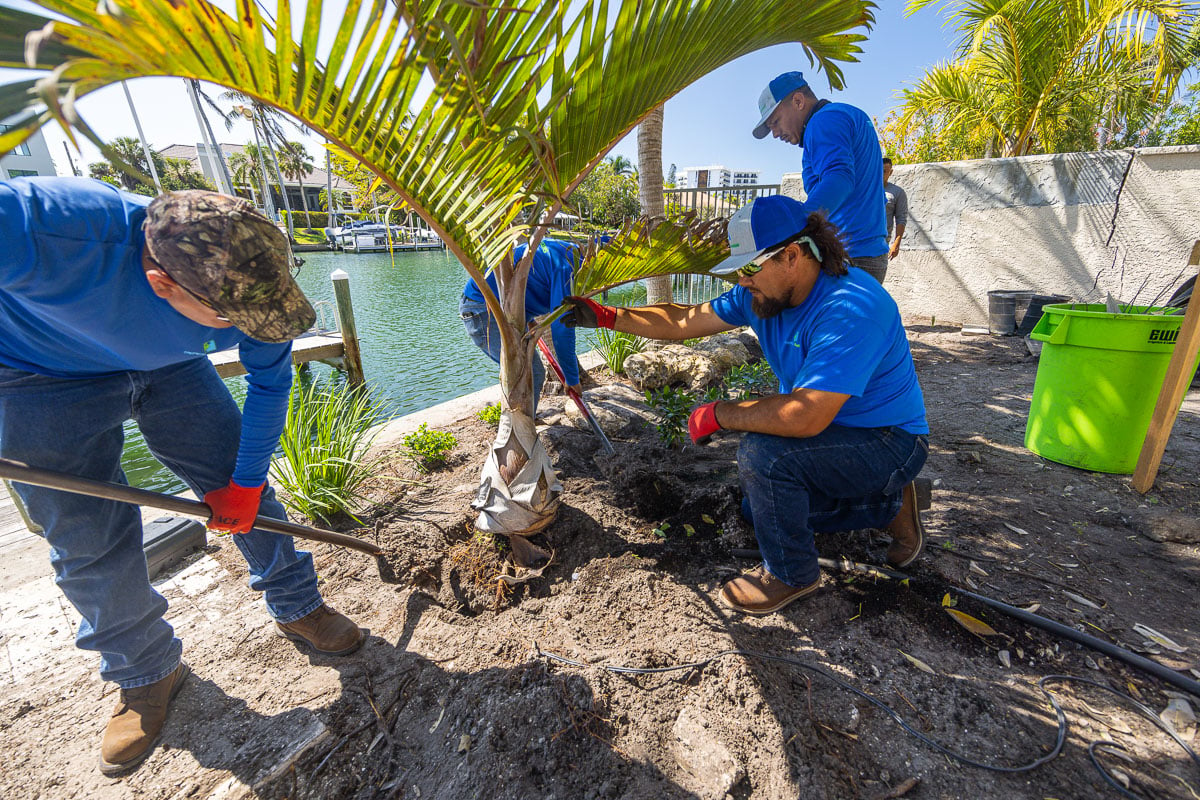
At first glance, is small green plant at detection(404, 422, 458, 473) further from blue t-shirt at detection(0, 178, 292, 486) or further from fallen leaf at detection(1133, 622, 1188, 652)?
fallen leaf at detection(1133, 622, 1188, 652)

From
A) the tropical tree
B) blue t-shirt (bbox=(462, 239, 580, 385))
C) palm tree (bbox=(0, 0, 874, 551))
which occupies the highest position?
the tropical tree

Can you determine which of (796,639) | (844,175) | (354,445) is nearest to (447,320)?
(354,445)

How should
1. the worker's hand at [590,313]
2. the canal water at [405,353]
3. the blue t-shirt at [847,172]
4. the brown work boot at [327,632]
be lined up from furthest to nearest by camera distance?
1. the canal water at [405,353]
2. the blue t-shirt at [847,172]
3. the worker's hand at [590,313]
4. the brown work boot at [327,632]

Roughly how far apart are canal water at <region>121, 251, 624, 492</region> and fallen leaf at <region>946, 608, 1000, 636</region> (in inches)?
128

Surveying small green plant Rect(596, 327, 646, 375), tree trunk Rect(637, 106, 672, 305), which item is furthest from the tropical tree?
A: small green plant Rect(596, 327, 646, 375)

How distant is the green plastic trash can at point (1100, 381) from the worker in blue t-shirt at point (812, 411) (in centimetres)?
144

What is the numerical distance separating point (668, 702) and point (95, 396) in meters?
1.96

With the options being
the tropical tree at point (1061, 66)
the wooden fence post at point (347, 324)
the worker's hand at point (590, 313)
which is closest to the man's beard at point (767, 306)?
the worker's hand at point (590, 313)

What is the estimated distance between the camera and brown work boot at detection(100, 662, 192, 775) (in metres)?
1.54

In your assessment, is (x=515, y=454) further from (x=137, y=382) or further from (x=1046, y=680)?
(x=1046, y=680)

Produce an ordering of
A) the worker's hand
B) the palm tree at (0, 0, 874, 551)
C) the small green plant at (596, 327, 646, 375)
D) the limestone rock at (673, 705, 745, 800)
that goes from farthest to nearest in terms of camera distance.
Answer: the small green plant at (596, 327, 646, 375) < the worker's hand < the limestone rock at (673, 705, 745, 800) < the palm tree at (0, 0, 874, 551)

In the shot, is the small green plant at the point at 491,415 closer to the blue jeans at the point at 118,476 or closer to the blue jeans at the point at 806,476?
the blue jeans at the point at 118,476

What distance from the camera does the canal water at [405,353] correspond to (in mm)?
5074

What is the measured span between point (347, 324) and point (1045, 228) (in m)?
8.02
